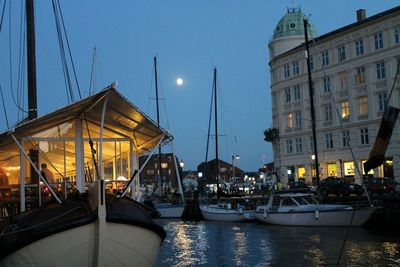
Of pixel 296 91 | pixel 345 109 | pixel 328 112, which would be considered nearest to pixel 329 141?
pixel 328 112

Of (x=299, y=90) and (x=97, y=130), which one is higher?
(x=299, y=90)

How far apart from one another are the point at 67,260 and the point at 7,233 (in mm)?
1242

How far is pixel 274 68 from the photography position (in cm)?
7019

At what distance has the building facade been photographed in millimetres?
54906

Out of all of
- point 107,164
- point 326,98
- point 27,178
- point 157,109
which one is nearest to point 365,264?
point 107,164

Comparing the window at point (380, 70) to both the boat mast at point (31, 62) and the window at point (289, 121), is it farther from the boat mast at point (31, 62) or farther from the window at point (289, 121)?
the boat mast at point (31, 62)

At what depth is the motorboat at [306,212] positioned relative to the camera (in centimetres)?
2977

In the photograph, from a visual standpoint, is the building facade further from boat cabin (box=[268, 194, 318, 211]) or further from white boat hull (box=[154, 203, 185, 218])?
boat cabin (box=[268, 194, 318, 211])

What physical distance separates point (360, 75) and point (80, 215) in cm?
5239

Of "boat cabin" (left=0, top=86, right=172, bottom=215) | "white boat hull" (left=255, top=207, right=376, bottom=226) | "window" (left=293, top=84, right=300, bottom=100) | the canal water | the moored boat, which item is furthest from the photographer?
"window" (left=293, top=84, right=300, bottom=100)

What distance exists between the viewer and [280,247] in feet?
74.9

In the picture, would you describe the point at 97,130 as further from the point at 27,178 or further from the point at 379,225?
the point at 379,225

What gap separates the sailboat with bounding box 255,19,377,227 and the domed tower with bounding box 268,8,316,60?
1521 inches

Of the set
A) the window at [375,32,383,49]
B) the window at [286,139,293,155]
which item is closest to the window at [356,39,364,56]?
the window at [375,32,383,49]
